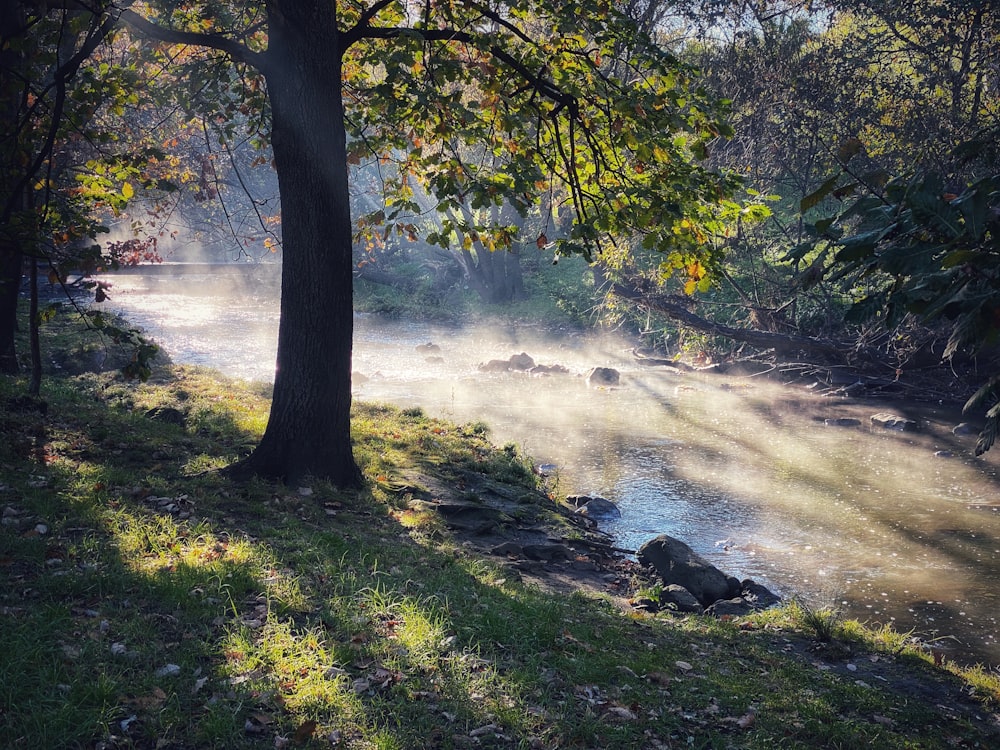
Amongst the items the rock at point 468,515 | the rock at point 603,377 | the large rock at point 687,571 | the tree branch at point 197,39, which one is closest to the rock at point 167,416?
the rock at point 468,515

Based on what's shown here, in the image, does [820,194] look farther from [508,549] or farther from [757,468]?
[757,468]

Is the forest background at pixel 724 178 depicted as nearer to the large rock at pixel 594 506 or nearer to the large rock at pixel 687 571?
the large rock at pixel 687 571

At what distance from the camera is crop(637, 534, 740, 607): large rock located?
28.8ft

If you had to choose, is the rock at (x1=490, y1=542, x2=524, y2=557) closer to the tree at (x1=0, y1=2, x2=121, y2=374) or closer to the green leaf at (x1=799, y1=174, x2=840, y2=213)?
the tree at (x1=0, y1=2, x2=121, y2=374)

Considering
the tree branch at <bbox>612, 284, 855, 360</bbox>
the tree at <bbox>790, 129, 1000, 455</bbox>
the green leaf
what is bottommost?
the tree branch at <bbox>612, 284, 855, 360</bbox>

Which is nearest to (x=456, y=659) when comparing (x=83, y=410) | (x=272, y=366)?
(x=83, y=410)

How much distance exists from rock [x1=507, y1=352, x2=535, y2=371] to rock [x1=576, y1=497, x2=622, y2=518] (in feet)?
42.4

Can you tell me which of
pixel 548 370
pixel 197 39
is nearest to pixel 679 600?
pixel 197 39

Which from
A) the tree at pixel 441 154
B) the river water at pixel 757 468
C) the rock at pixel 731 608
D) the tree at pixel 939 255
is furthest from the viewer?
the river water at pixel 757 468

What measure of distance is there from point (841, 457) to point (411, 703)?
13.1m

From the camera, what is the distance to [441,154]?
8836 mm

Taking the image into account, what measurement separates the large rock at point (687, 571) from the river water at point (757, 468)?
91 cm

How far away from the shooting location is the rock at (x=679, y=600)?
8.11 meters

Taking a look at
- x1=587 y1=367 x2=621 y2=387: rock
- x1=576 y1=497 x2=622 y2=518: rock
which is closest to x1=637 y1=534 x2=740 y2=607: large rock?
x1=576 y1=497 x2=622 y2=518: rock
